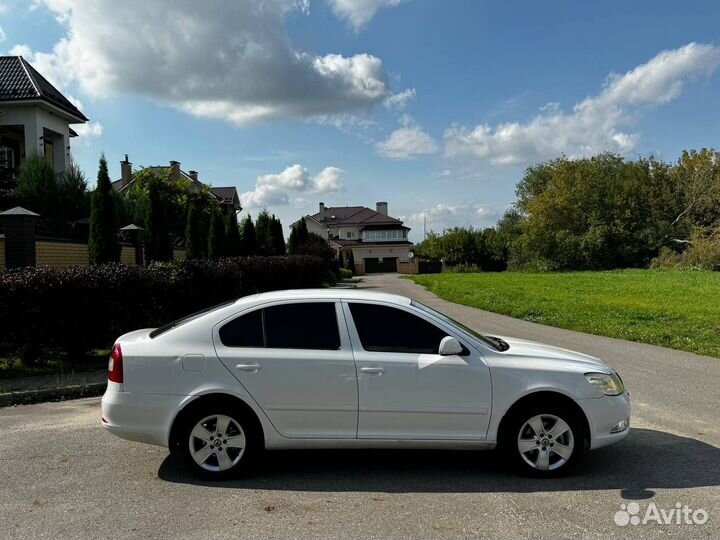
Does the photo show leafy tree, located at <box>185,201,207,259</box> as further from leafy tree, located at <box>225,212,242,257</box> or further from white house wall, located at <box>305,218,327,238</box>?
white house wall, located at <box>305,218,327,238</box>

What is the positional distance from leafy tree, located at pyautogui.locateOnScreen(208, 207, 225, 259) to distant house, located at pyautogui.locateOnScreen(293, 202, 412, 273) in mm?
48721

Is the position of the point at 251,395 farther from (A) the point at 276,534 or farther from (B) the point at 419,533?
(B) the point at 419,533

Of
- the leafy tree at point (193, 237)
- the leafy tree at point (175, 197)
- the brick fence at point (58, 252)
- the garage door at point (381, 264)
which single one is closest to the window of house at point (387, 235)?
the garage door at point (381, 264)

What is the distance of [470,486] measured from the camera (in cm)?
443

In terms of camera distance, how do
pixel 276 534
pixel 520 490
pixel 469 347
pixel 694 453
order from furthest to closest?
pixel 694 453, pixel 469 347, pixel 520 490, pixel 276 534

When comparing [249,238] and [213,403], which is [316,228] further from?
[213,403]

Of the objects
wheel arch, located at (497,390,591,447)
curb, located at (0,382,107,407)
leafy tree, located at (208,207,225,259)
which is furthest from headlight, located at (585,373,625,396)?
leafy tree, located at (208,207,225,259)

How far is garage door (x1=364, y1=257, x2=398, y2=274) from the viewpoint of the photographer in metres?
76.7

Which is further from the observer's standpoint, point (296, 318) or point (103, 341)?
point (103, 341)

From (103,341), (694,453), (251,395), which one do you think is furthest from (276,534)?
(103,341)

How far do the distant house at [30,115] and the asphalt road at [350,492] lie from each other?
817 inches

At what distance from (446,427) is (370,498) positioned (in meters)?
0.84

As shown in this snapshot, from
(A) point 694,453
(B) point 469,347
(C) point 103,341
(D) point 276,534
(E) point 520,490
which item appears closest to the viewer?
(D) point 276,534

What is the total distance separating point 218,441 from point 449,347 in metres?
2.03
